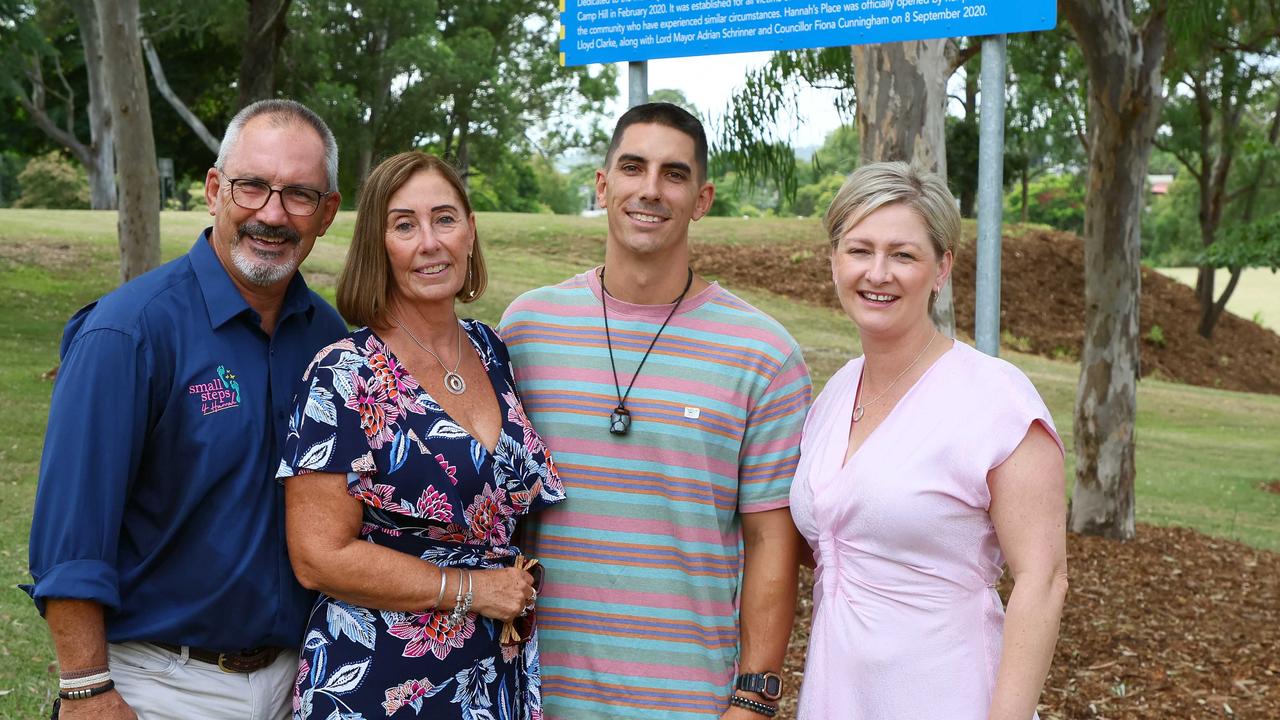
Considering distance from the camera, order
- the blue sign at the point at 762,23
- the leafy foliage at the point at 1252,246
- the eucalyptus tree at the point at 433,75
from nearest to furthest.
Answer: the blue sign at the point at 762,23 → the leafy foliage at the point at 1252,246 → the eucalyptus tree at the point at 433,75

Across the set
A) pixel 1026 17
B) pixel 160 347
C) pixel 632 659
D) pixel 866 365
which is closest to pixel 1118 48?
pixel 1026 17

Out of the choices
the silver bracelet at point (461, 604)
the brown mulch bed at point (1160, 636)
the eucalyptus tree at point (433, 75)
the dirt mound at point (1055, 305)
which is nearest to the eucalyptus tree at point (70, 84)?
the eucalyptus tree at point (433, 75)

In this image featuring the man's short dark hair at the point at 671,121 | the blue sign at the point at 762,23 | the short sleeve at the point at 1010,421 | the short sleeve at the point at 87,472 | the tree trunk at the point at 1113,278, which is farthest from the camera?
the tree trunk at the point at 1113,278

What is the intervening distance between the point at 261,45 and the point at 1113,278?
9901 millimetres

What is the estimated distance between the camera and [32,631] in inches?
261

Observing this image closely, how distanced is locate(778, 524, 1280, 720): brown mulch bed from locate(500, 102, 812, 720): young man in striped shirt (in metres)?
3.10

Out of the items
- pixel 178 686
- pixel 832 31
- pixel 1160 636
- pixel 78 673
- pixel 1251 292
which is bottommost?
pixel 1251 292

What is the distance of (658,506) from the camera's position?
309 cm

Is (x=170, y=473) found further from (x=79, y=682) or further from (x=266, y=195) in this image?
(x=266, y=195)

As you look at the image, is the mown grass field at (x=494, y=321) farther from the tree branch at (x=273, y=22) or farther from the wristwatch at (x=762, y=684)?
the tree branch at (x=273, y=22)

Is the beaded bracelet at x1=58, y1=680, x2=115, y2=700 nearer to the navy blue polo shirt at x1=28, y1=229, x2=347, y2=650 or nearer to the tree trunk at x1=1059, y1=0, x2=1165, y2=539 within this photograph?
the navy blue polo shirt at x1=28, y1=229, x2=347, y2=650

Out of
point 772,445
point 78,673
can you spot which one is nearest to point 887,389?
point 772,445

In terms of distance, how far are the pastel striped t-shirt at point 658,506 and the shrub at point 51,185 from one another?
51374mm

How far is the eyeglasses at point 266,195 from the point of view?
296 cm
